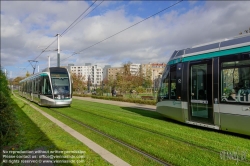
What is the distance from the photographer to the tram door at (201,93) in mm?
8586

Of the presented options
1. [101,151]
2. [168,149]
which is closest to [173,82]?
[168,149]

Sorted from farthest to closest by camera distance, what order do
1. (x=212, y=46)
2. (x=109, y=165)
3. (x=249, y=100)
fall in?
(x=212, y=46) → (x=249, y=100) → (x=109, y=165)

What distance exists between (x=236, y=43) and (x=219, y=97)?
2.00m

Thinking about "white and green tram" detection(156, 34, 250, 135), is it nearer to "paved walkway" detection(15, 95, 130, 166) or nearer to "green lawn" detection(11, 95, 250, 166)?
"green lawn" detection(11, 95, 250, 166)

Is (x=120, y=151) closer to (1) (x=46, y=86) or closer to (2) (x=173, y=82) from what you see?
(2) (x=173, y=82)

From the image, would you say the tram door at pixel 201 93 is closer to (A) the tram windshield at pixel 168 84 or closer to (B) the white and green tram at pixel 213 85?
(B) the white and green tram at pixel 213 85

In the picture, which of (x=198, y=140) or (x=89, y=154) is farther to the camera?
(x=198, y=140)

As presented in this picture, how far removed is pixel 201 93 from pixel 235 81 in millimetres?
1473

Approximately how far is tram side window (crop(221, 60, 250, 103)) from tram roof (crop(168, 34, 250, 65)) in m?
0.47

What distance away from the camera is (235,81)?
7766 mm

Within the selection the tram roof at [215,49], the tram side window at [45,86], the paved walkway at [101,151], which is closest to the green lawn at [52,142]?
the paved walkway at [101,151]

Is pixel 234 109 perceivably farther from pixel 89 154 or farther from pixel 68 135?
pixel 68 135

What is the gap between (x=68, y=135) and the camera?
8258mm

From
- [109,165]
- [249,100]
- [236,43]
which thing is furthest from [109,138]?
[236,43]
